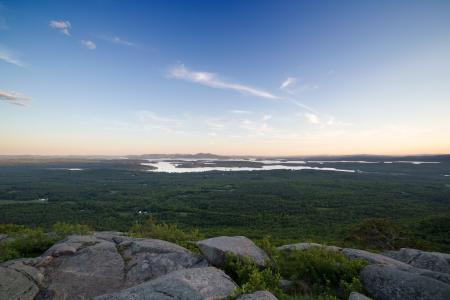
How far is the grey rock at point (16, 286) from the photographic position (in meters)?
7.57

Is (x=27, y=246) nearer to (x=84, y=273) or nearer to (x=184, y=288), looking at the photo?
(x=84, y=273)

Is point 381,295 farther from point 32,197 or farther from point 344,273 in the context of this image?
point 32,197

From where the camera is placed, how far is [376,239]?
89.6ft

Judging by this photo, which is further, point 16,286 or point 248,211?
point 248,211

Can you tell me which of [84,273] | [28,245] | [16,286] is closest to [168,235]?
[84,273]

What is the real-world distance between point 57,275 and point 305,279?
8.77 metres

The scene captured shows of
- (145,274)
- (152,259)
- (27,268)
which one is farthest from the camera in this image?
(152,259)

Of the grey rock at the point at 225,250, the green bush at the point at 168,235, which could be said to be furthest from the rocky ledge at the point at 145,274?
the green bush at the point at 168,235

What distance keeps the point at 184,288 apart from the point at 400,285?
638cm

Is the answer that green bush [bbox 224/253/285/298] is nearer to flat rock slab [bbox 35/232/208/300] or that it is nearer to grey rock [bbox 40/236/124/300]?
flat rock slab [bbox 35/232/208/300]

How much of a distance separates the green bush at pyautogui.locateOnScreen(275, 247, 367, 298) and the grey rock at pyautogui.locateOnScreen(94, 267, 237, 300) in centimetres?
273

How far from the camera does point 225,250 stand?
33.6 feet

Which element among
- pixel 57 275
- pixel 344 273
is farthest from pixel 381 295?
pixel 57 275

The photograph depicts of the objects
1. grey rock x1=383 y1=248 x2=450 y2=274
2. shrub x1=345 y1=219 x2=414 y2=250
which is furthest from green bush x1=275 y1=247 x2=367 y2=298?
shrub x1=345 y1=219 x2=414 y2=250
